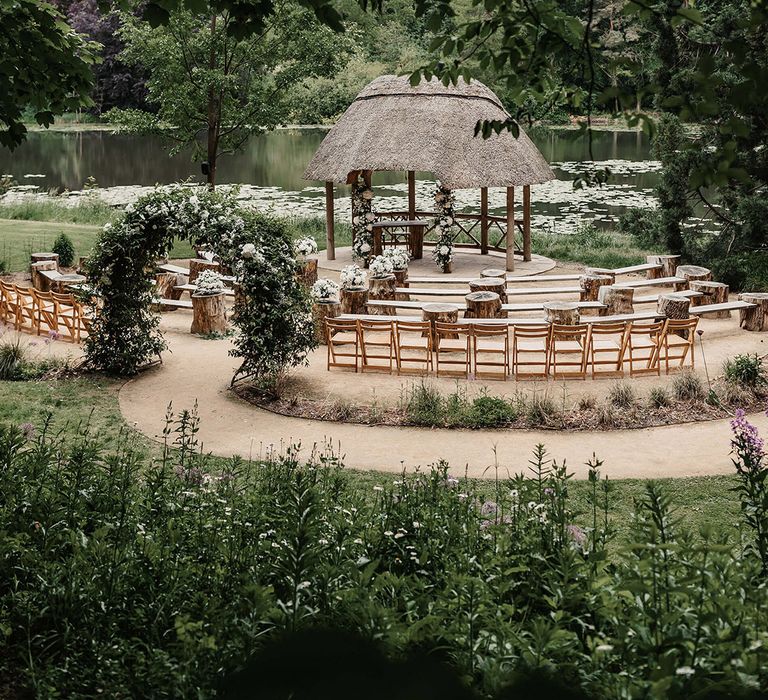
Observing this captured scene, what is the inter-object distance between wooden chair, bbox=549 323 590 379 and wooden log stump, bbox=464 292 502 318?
1.62m

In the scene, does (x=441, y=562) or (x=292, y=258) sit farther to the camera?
(x=292, y=258)

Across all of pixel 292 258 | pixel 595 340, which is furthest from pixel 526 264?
pixel 292 258

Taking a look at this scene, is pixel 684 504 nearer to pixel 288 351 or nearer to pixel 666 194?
pixel 288 351

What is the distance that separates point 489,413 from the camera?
36.0 ft

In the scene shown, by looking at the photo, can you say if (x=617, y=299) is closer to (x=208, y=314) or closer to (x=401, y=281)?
(x=401, y=281)

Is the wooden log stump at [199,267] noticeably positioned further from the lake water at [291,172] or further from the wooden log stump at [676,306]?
the wooden log stump at [676,306]

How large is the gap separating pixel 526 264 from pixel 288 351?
396 inches

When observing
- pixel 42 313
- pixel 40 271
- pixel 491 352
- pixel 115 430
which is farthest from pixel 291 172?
pixel 115 430

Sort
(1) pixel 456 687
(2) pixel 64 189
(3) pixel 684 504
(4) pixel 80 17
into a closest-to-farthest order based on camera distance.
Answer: (1) pixel 456 687
(3) pixel 684 504
(2) pixel 64 189
(4) pixel 80 17

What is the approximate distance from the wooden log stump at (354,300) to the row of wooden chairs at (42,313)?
4.04 metres

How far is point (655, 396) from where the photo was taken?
37.5 feet

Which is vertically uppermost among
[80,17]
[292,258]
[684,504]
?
[80,17]

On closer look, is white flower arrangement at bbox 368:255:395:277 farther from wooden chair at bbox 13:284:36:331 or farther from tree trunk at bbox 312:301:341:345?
wooden chair at bbox 13:284:36:331

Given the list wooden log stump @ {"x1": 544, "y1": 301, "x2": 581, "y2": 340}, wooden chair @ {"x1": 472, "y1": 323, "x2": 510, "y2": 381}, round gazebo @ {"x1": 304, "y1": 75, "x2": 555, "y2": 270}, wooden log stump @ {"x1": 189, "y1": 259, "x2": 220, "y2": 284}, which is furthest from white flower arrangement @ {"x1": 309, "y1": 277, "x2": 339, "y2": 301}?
round gazebo @ {"x1": 304, "y1": 75, "x2": 555, "y2": 270}
